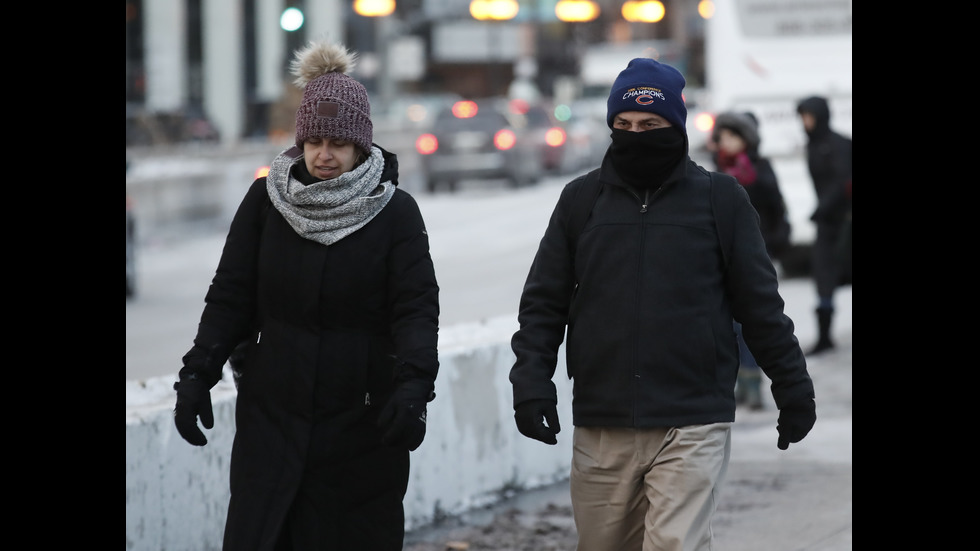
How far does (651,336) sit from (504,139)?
928 inches

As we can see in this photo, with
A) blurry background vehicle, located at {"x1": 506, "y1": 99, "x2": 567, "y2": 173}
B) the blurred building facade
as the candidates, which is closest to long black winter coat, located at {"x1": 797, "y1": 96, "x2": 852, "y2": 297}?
the blurred building facade

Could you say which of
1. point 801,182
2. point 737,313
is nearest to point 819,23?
point 801,182

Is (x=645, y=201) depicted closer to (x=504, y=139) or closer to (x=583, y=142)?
(x=504, y=139)

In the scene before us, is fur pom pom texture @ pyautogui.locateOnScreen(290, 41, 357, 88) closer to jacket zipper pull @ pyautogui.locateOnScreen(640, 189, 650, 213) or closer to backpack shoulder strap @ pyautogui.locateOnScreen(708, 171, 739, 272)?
jacket zipper pull @ pyautogui.locateOnScreen(640, 189, 650, 213)

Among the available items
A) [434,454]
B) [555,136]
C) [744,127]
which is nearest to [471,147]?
[555,136]

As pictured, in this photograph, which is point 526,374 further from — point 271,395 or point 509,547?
point 509,547

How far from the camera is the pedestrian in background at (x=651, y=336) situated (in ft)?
13.3

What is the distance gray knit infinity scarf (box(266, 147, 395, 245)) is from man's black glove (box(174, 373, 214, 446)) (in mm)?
528

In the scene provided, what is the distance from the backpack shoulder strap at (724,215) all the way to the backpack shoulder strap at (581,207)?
33 cm

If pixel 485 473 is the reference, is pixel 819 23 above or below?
above

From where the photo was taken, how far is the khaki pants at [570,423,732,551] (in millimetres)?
4027

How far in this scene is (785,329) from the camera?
4.14 meters

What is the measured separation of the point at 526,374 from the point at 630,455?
0.37 m

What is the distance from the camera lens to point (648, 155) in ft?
13.5
